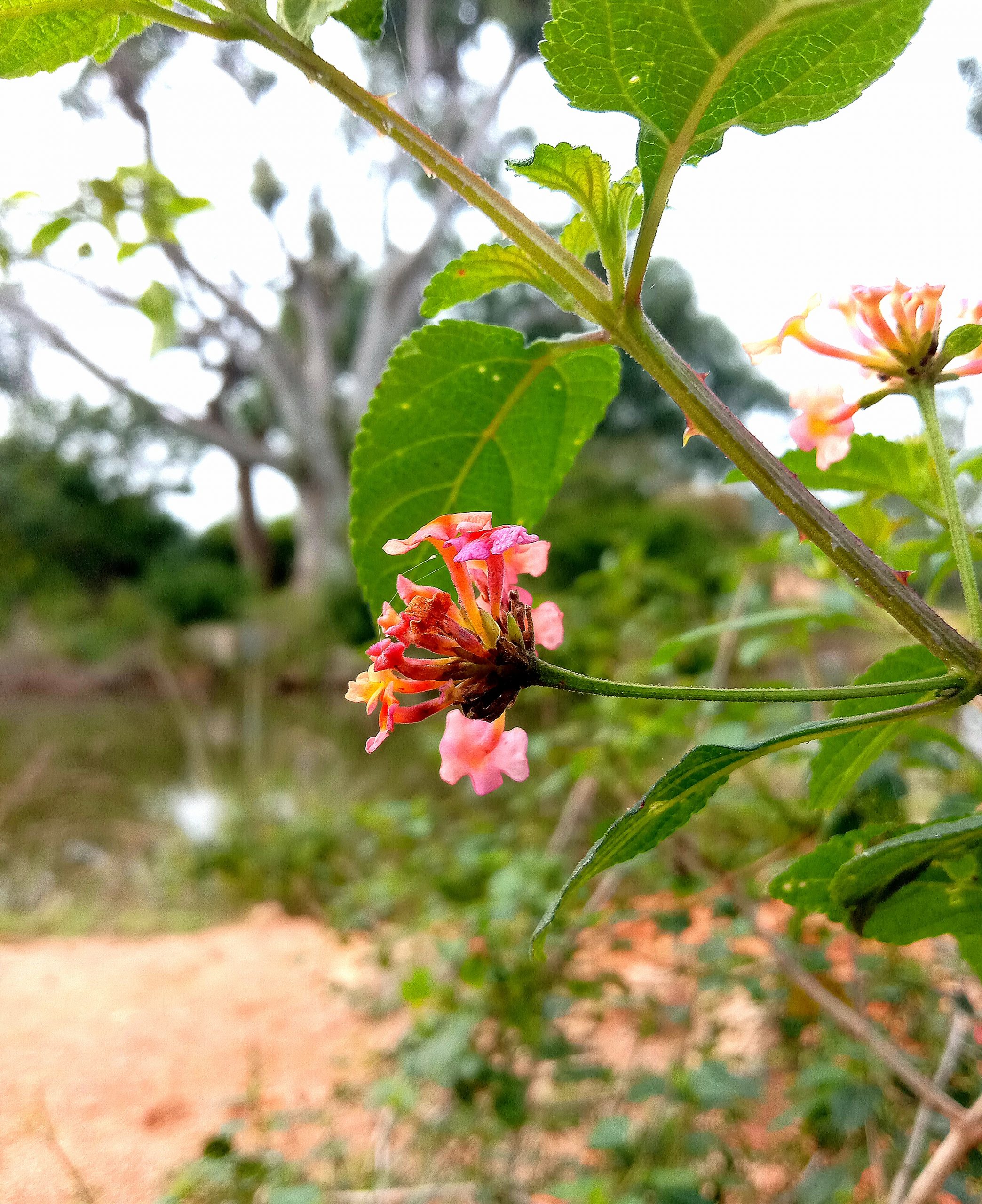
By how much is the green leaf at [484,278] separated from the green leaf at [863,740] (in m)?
0.12

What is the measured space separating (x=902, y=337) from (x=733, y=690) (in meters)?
0.12

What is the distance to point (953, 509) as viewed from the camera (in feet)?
0.58

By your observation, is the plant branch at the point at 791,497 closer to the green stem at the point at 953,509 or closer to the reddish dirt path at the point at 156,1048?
the green stem at the point at 953,509

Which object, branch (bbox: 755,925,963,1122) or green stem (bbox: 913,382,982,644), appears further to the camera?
branch (bbox: 755,925,963,1122)

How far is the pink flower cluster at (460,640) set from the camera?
153mm

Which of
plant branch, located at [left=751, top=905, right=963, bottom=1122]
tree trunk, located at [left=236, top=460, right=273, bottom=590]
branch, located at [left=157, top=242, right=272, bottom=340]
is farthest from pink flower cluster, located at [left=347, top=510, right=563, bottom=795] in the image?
tree trunk, located at [left=236, top=460, right=273, bottom=590]

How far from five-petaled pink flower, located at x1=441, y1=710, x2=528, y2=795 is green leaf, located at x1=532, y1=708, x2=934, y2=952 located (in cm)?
3

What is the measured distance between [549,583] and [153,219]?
1840mm

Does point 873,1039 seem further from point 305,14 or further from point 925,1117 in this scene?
point 305,14

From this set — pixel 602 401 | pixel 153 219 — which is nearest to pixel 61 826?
pixel 153 219

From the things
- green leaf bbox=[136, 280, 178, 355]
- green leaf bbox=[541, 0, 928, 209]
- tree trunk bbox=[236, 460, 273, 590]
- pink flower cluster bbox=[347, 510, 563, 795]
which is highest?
tree trunk bbox=[236, 460, 273, 590]

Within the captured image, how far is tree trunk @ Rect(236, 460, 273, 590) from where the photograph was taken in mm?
4516

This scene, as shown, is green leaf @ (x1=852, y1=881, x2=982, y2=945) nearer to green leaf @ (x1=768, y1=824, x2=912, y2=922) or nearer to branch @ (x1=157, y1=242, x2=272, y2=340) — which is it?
green leaf @ (x1=768, y1=824, x2=912, y2=922)

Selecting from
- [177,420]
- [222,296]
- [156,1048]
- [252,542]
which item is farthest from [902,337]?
[252,542]
